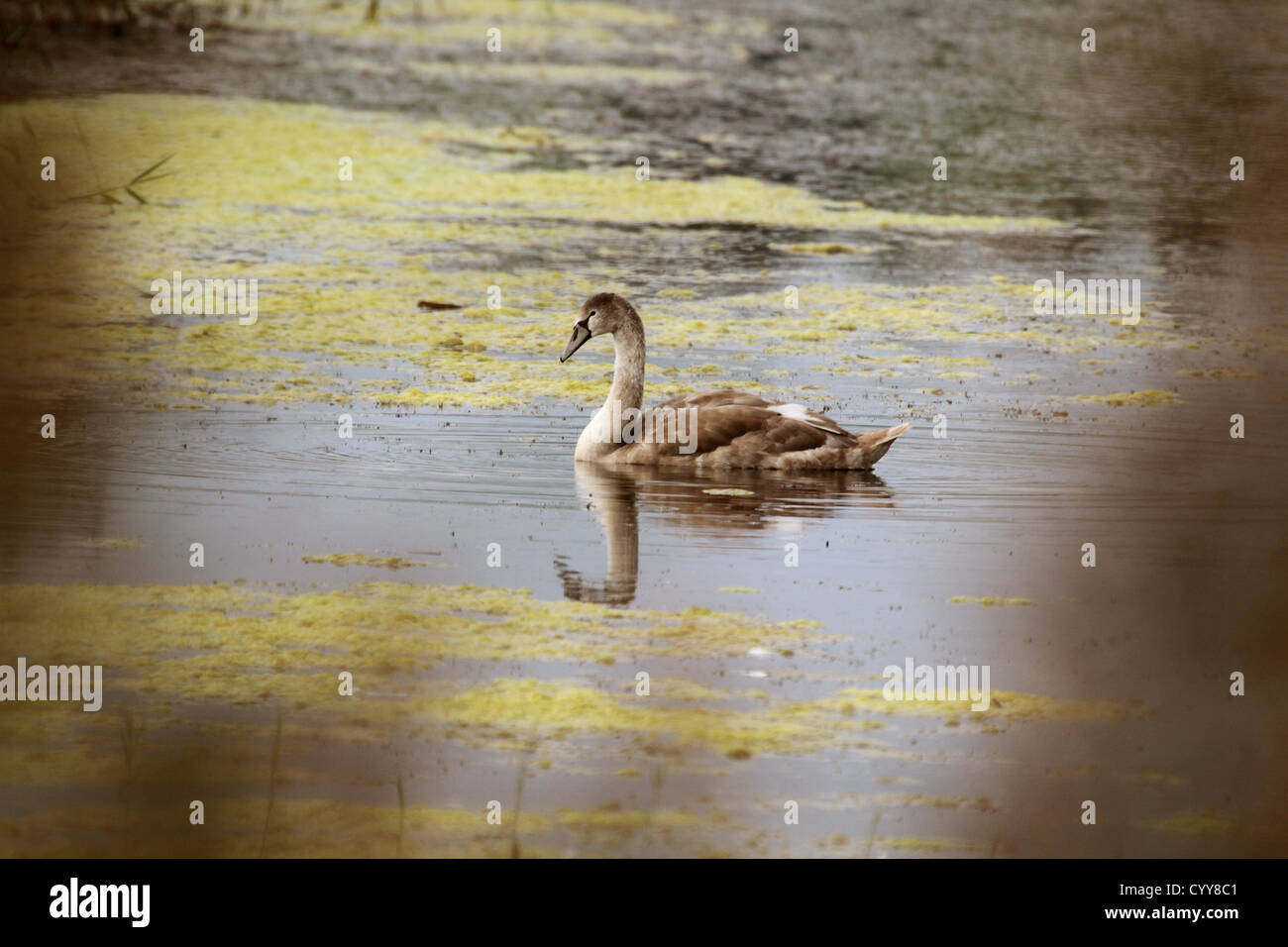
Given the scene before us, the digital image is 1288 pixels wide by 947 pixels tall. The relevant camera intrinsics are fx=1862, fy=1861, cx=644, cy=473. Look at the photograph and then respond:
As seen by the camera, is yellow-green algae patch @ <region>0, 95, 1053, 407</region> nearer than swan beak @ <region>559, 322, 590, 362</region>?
No

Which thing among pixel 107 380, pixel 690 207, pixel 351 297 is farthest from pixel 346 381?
pixel 690 207

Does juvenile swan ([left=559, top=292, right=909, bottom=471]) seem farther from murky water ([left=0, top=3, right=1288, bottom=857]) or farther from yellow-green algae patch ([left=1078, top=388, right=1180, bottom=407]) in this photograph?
yellow-green algae patch ([left=1078, top=388, right=1180, bottom=407])

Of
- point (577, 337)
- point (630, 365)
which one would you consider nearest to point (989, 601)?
point (630, 365)

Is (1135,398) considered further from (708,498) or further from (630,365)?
(708,498)

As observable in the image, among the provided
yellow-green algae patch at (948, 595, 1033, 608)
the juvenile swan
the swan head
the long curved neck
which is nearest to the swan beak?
the swan head

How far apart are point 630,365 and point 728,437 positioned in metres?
1.00

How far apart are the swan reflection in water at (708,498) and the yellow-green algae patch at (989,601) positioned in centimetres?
144

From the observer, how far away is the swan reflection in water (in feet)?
29.9

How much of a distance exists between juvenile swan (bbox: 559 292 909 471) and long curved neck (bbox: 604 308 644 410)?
0.77 ft

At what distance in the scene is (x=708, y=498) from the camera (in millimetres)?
9859

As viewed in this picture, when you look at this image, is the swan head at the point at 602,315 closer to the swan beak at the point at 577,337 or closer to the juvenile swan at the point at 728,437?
the swan beak at the point at 577,337

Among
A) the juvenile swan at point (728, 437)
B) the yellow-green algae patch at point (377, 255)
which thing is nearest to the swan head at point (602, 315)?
the juvenile swan at point (728, 437)
